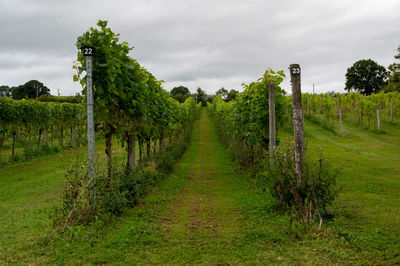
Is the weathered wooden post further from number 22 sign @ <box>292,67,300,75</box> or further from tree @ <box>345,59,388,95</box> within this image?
tree @ <box>345,59,388,95</box>

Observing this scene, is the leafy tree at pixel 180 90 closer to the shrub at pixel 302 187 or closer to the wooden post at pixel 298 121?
the shrub at pixel 302 187

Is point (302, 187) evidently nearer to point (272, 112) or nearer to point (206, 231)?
point (206, 231)

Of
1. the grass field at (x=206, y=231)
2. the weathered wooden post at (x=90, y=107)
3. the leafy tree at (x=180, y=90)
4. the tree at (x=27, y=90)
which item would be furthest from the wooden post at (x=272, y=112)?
the leafy tree at (x=180, y=90)

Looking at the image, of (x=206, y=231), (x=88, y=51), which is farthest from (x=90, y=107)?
(x=206, y=231)

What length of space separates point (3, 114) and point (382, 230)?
57.8 feet

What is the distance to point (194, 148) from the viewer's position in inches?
823

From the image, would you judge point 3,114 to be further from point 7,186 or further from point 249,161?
point 249,161

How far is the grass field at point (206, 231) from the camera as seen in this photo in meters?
4.27

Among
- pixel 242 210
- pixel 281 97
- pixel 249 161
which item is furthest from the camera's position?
pixel 249 161

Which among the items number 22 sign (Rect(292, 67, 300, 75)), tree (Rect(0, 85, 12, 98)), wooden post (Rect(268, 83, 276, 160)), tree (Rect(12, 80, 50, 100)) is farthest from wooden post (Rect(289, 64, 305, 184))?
tree (Rect(0, 85, 12, 98))

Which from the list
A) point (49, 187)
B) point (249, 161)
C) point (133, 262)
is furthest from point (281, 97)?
point (49, 187)

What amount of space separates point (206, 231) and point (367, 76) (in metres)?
78.1

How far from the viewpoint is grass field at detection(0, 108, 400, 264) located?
427cm

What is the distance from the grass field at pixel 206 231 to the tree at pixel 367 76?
230 feet
